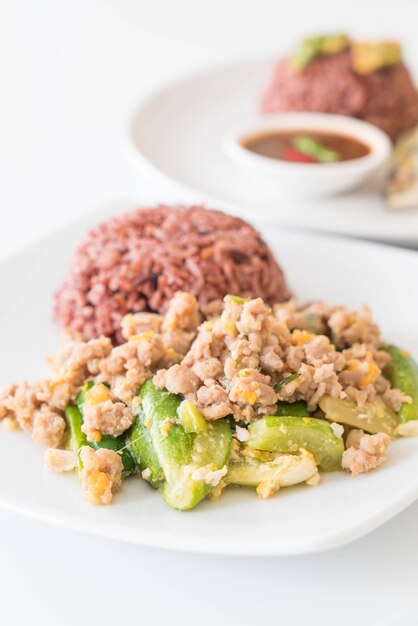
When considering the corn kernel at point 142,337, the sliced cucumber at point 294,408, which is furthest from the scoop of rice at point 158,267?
the sliced cucumber at point 294,408

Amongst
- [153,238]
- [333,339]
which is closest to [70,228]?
[153,238]

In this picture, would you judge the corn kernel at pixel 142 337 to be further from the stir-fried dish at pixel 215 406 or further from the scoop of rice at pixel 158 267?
the scoop of rice at pixel 158 267

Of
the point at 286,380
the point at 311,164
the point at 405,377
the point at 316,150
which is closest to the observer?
the point at 286,380

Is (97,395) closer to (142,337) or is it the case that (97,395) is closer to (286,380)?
(142,337)

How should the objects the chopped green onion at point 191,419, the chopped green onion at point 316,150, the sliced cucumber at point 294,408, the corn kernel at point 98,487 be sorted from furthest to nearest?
1. the chopped green onion at point 316,150
2. the sliced cucumber at point 294,408
3. the chopped green onion at point 191,419
4. the corn kernel at point 98,487

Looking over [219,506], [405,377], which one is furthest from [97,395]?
[405,377]

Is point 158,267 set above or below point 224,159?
above

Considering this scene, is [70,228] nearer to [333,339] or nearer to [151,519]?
[333,339]
